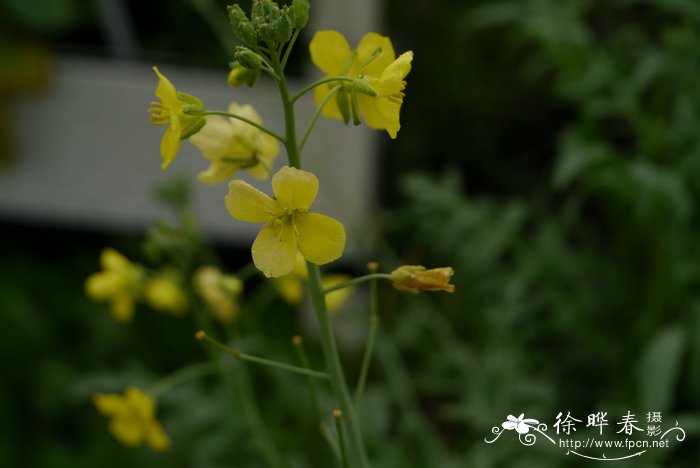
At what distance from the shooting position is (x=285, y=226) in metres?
1.04

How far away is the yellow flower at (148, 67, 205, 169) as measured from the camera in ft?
3.42

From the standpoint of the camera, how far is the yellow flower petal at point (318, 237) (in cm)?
101

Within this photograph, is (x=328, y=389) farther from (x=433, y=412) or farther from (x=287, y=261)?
(x=287, y=261)

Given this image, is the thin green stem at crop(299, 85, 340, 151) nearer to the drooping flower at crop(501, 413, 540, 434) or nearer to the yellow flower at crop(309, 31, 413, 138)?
the yellow flower at crop(309, 31, 413, 138)

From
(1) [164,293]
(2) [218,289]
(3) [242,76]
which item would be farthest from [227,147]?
(1) [164,293]

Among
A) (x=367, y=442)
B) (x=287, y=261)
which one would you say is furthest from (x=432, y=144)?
(x=287, y=261)

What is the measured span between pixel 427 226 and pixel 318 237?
1.83 meters

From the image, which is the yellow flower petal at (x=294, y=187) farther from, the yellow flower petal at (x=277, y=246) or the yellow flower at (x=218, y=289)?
the yellow flower at (x=218, y=289)

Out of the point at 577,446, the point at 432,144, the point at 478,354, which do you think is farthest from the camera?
the point at 432,144

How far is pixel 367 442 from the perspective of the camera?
2.13 metres

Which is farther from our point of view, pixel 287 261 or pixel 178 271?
pixel 178 271

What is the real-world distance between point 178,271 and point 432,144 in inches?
104

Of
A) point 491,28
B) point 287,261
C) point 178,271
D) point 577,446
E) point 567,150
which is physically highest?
point 491,28

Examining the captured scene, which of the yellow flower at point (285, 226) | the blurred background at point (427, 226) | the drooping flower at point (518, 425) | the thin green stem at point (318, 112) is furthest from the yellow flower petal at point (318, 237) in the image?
the drooping flower at point (518, 425)
